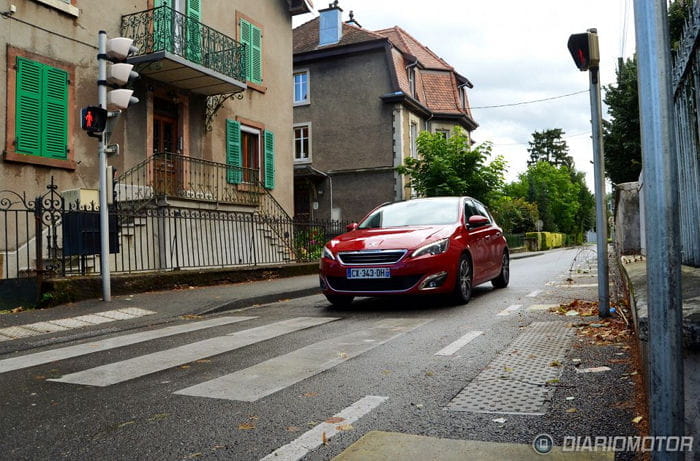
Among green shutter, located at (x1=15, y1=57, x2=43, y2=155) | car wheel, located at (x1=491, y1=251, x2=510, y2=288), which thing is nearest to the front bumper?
car wheel, located at (x1=491, y1=251, x2=510, y2=288)

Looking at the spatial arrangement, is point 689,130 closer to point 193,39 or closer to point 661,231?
point 661,231

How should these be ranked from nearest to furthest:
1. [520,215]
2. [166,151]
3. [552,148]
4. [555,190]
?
[166,151] → [520,215] → [555,190] → [552,148]

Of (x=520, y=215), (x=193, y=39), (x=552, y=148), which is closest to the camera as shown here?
(x=193, y=39)

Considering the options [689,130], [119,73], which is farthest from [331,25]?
[689,130]

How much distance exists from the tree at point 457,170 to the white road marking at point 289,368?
20.2 meters

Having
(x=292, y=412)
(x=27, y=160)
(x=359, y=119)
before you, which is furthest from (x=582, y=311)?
(x=359, y=119)

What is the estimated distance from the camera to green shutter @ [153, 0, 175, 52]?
13914mm

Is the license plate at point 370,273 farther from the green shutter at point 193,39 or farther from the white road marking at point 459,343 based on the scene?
the green shutter at point 193,39

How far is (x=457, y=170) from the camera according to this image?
2641cm

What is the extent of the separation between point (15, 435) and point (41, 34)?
11428 millimetres

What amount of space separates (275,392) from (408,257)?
13.4 feet

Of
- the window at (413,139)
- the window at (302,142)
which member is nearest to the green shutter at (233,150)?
the window at (302,142)

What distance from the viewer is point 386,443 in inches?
111

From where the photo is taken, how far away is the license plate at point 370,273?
7.68 metres
